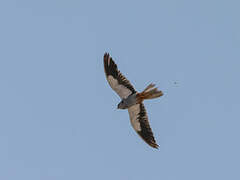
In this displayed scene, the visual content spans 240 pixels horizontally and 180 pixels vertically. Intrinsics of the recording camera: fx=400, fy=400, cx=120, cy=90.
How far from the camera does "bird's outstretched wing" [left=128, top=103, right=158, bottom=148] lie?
58.2 feet

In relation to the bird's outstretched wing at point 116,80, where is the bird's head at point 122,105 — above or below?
below

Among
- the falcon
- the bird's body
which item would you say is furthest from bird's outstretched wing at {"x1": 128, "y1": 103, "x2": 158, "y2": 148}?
the bird's body

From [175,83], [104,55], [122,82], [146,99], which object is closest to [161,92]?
[146,99]

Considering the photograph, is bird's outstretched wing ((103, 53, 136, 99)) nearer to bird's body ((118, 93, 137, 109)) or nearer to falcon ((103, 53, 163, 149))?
falcon ((103, 53, 163, 149))

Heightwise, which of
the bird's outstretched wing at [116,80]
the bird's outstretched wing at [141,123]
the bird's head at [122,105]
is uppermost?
the bird's outstretched wing at [116,80]

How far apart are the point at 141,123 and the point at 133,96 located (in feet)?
5.35

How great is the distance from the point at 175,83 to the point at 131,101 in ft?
17.7

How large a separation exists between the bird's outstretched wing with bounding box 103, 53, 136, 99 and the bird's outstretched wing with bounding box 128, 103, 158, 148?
816 mm

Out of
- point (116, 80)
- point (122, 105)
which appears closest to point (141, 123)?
point (122, 105)

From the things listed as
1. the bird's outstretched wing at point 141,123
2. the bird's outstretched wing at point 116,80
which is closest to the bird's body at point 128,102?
the bird's outstretched wing at point 116,80

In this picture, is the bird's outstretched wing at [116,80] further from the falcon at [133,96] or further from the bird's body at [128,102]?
the bird's body at [128,102]

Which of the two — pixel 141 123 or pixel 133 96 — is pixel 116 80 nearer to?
pixel 133 96

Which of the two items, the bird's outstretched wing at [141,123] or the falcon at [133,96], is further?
the bird's outstretched wing at [141,123]

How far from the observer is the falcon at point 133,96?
16.7m
